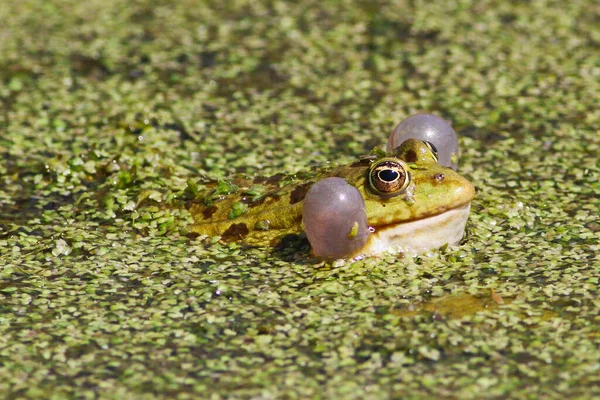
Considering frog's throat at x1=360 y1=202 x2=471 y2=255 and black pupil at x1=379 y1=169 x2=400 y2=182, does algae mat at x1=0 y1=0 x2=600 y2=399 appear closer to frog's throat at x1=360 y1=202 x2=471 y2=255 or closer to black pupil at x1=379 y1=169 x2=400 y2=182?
frog's throat at x1=360 y1=202 x2=471 y2=255

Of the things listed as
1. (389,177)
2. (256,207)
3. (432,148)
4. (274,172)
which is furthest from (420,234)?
(274,172)

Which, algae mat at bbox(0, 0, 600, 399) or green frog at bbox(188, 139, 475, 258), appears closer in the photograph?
algae mat at bbox(0, 0, 600, 399)

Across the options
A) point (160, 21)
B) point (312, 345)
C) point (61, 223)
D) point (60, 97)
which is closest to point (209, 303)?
point (312, 345)

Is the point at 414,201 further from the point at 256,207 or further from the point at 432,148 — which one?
the point at 256,207

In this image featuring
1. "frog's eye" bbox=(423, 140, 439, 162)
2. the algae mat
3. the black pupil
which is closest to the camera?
the algae mat

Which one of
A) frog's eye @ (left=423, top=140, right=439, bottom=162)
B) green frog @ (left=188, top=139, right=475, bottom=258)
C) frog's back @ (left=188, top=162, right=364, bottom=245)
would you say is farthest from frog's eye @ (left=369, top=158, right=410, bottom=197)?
frog's eye @ (left=423, top=140, right=439, bottom=162)

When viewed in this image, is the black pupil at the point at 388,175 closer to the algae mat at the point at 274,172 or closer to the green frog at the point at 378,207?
the green frog at the point at 378,207
